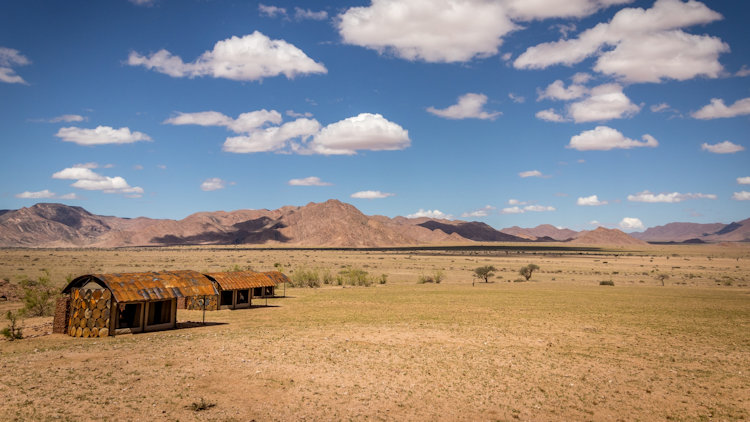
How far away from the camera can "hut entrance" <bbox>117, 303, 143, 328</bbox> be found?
75.3 ft

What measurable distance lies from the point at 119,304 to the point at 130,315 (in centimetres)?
160

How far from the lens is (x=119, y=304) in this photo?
22062 millimetres

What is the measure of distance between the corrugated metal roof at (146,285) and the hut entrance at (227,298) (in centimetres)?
603

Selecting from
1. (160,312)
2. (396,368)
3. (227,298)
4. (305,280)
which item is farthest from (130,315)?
(305,280)

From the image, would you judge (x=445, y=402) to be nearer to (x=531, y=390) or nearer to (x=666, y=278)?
(x=531, y=390)

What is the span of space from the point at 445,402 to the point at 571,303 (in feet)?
82.2

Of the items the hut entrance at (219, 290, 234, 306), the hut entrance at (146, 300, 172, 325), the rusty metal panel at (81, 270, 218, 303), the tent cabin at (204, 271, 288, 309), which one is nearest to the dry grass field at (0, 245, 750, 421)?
the hut entrance at (146, 300, 172, 325)

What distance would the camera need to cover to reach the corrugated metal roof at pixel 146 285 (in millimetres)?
21984

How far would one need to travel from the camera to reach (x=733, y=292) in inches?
1703

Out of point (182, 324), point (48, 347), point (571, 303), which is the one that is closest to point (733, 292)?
point (571, 303)

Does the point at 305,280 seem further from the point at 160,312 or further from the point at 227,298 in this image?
the point at 160,312

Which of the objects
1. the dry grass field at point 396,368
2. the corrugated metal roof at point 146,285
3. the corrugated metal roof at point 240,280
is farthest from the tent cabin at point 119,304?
the corrugated metal roof at point 240,280

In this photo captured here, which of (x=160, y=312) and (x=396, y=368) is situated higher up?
(x=160, y=312)

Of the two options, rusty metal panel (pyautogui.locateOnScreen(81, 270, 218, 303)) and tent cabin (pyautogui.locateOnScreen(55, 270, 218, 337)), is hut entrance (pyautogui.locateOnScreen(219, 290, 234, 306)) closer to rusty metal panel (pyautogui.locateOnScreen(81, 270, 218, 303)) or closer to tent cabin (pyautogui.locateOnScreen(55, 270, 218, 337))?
rusty metal panel (pyautogui.locateOnScreen(81, 270, 218, 303))
